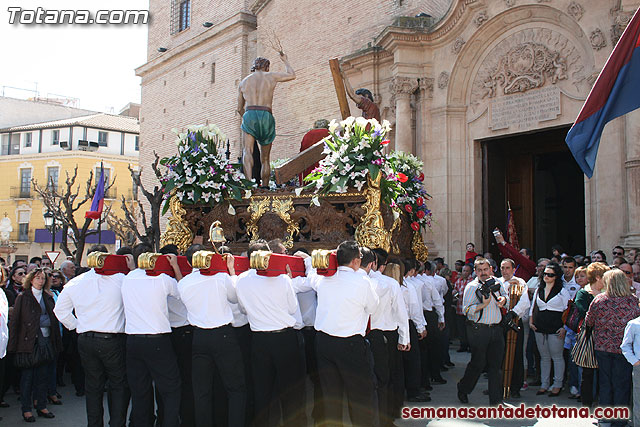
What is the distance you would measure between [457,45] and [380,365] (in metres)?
10.5

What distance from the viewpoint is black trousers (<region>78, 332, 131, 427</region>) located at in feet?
19.6

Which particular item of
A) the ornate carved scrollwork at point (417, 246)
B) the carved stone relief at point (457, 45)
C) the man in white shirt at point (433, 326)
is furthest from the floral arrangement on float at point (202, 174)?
the carved stone relief at point (457, 45)

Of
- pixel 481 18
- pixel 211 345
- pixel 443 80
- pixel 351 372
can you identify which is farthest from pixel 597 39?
pixel 211 345

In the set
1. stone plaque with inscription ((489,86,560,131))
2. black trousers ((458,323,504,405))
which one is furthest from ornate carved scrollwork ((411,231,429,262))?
stone plaque with inscription ((489,86,560,131))

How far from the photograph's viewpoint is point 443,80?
1514 cm

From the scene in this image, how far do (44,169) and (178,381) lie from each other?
41.5m

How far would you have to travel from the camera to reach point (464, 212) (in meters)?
14.9

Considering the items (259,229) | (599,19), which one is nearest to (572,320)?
(259,229)

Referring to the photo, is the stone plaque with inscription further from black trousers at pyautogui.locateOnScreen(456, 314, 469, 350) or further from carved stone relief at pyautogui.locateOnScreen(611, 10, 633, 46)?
black trousers at pyautogui.locateOnScreen(456, 314, 469, 350)

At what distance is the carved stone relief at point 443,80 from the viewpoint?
1508 centimetres

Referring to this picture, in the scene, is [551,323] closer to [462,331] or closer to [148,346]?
[462,331]

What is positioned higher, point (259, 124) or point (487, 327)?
point (259, 124)

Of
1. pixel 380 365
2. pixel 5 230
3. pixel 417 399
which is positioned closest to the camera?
pixel 380 365

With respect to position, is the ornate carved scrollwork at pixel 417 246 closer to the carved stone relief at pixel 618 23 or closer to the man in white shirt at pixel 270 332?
the man in white shirt at pixel 270 332
